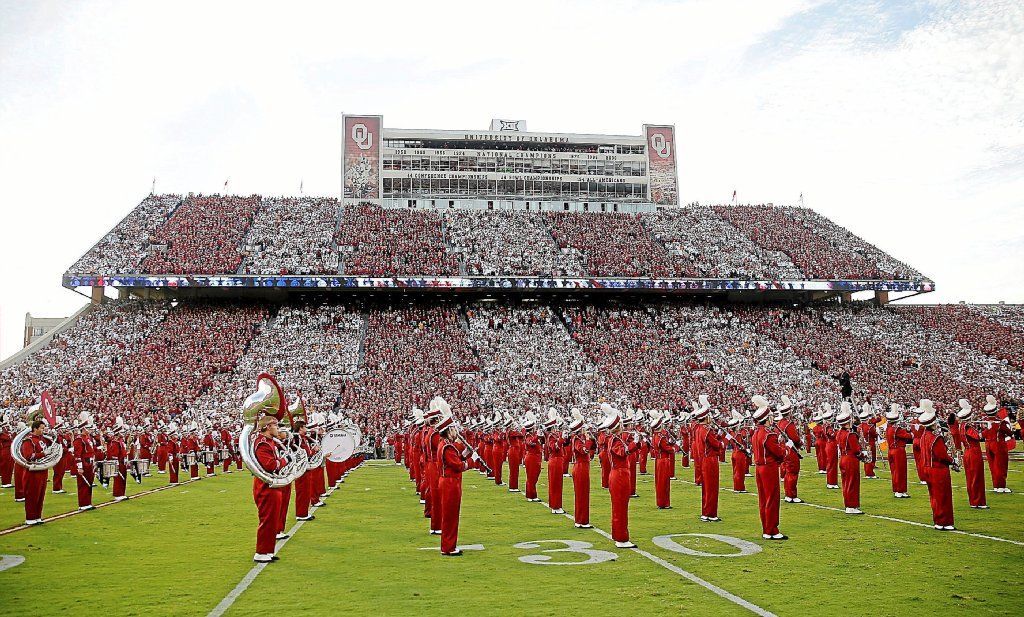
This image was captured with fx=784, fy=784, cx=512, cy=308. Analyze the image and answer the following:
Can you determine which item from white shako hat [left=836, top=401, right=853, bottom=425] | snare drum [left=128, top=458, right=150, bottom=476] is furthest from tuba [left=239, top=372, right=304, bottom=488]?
snare drum [left=128, top=458, right=150, bottom=476]

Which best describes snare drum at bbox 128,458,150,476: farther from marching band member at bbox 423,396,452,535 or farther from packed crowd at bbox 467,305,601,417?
packed crowd at bbox 467,305,601,417

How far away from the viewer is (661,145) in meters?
55.5

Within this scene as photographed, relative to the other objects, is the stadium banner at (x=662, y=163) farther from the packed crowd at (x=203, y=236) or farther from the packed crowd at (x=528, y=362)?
the packed crowd at (x=203, y=236)

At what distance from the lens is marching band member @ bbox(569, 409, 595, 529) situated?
11.7 meters

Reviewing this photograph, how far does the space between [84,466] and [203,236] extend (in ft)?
109

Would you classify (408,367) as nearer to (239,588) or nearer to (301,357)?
(301,357)

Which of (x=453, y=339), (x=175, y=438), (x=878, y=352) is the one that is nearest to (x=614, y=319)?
(x=453, y=339)

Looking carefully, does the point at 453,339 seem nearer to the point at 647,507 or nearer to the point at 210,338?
the point at 210,338

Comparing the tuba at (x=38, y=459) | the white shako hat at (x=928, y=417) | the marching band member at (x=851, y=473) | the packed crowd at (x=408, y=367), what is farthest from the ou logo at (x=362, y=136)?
the white shako hat at (x=928, y=417)

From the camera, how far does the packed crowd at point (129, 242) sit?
135ft

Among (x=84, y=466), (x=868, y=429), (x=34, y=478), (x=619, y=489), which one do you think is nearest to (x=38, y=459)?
(x=34, y=478)

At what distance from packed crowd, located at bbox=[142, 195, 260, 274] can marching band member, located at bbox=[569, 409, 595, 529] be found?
33716mm

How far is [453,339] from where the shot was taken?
3997cm

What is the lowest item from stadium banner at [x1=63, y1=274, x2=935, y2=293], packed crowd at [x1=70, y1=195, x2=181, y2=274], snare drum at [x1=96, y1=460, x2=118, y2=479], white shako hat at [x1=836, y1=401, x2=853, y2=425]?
snare drum at [x1=96, y1=460, x2=118, y2=479]
